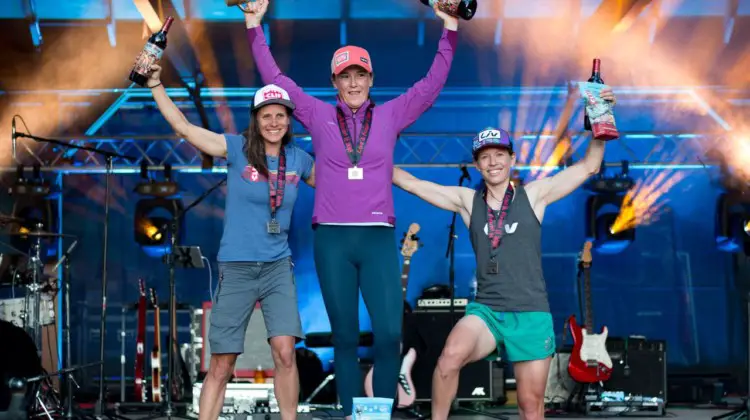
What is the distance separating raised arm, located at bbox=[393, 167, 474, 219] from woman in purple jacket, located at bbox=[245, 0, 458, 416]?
0.50ft

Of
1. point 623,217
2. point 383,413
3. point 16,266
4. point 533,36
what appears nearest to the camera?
point 383,413

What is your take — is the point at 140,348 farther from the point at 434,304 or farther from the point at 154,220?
the point at 434,304

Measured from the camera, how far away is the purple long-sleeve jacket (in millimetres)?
4172

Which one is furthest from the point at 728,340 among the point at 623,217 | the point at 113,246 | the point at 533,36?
the point at 113,246

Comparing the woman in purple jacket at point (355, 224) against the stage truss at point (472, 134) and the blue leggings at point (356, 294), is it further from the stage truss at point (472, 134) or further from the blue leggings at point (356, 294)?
the stage truss at point (472, 134)

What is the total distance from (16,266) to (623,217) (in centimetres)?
578

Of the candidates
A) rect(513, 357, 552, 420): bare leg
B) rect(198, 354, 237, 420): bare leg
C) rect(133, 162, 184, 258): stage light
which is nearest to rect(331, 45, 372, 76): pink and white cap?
rect(198, 354, 237, 420): bare leg

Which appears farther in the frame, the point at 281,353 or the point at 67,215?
the point at 67,215

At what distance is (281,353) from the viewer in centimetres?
426

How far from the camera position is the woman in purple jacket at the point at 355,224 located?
4.11 meters

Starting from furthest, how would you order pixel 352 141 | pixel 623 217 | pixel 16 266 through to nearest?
pixel 623 217, pixel 16 266, pixel 352 141

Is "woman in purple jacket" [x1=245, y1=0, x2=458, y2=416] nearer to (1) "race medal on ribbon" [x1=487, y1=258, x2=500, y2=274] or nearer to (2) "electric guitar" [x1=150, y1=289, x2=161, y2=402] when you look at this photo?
(1) "race medal on ribbon" [x1=487, y1=258, x2=500, y2=274]

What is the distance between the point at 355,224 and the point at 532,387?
1060 millimetres

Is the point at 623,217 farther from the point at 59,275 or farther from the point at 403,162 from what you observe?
the point at 59,275
